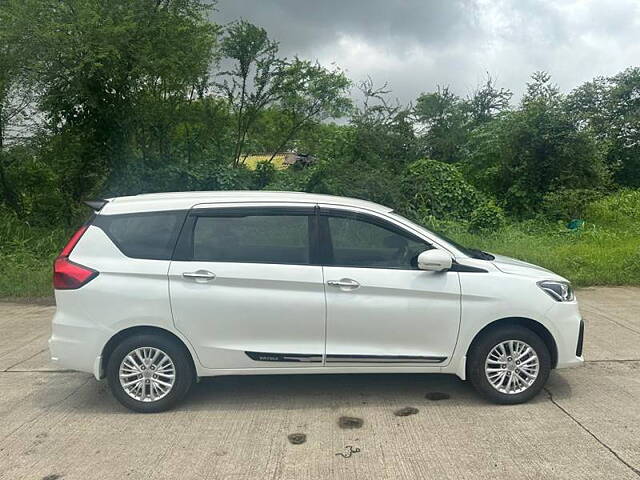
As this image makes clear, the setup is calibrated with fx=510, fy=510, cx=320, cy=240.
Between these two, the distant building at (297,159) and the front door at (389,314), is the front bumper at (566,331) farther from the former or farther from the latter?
the distant building at (297,159)

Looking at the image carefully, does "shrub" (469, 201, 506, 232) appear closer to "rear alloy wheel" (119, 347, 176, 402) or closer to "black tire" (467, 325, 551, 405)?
"black tire" (467, 325, 551, 405)

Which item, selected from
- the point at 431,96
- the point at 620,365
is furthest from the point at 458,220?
the point at 620,365

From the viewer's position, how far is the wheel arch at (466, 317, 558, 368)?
418cm

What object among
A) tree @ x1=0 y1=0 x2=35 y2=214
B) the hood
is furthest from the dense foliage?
the hood

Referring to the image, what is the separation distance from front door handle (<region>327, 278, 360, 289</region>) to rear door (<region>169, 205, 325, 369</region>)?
0.10m

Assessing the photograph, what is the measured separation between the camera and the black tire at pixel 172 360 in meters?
4.08

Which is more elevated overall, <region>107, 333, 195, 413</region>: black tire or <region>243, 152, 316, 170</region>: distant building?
<region>243, 152, 316, 170</region>: distant building

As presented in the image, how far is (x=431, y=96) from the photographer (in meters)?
17.6

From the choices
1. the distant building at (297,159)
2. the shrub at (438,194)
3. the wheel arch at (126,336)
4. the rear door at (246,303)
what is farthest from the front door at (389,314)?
the distant building at (297,159)

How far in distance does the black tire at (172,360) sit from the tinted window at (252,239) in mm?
735

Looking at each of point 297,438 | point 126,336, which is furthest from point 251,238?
point 297,438

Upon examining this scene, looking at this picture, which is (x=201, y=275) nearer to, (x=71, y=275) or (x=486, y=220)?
(x=71, y=275)

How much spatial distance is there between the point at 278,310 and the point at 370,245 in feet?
3.23

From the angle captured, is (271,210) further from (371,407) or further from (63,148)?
(63,148)
